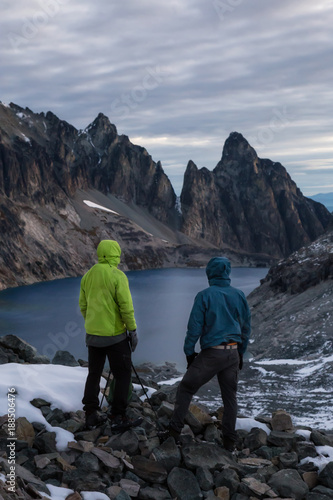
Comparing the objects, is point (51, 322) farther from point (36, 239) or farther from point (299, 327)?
point (36, 239)

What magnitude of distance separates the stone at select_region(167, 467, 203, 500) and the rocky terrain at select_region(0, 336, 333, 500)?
15 millimetres

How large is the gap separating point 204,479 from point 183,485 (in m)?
0.36

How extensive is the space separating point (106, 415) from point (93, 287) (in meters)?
2.63

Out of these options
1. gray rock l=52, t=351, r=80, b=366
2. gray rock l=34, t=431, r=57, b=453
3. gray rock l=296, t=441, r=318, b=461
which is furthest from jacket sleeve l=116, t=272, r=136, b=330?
gray rock l=52, t=351, r=80, b=366

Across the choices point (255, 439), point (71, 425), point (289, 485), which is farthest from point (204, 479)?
point (71, 425)

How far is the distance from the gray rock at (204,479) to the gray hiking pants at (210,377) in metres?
0.95

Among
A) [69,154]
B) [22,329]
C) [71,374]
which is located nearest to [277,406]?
[71,374]

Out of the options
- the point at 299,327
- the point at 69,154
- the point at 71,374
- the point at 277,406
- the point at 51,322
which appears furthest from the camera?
the point at 69,154

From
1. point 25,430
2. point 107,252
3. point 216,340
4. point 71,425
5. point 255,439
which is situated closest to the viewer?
point 216,340

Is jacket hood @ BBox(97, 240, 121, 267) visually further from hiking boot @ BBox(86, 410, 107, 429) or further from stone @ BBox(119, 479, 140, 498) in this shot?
stone @ BBox(119, 479, 140, 498)

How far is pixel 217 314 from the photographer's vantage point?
8930 mm

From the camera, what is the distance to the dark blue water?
49.4 meters

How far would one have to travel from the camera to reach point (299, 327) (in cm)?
4697

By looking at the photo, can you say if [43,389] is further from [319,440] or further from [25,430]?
[319,440]
